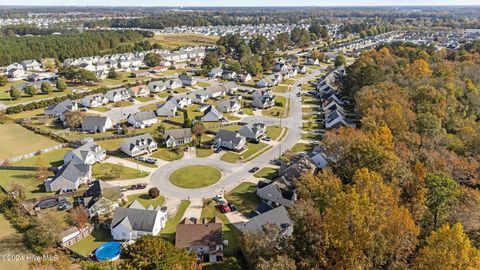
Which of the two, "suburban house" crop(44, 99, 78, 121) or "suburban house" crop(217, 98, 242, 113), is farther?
"suburban house" crop(217, 98, 242, 113)

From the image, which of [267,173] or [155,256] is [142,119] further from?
[155,256]

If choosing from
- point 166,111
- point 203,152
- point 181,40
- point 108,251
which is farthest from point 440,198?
point 181,40

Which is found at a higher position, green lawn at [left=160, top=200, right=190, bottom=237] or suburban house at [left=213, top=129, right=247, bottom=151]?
suburban house at [left=213, top=129, right=247, bottom=151]

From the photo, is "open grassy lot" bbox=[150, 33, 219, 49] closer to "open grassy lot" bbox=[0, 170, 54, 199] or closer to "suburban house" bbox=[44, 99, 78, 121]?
"suburban house" bbox=[44, 99, 78, 121]

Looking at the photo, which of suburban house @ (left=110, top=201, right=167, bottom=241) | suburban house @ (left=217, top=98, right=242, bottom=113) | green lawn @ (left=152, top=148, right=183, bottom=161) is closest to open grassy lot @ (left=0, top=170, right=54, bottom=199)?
suburban house @ (left=110, top=201, right=167, bottom=241)

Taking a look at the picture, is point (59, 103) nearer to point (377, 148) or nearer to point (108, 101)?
point (108, 101)
